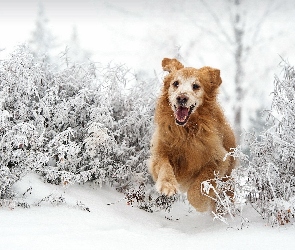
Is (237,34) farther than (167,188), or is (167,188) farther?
(237,34)

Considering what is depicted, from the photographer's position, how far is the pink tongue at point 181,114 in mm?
4871

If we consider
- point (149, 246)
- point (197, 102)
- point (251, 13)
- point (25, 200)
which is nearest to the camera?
point (149, 246)

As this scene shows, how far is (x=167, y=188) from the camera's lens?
14.0ft

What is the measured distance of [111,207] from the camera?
513 cm

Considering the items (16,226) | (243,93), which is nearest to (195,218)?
(16,226)

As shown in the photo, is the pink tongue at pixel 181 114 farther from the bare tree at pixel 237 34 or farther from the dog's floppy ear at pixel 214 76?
the bare tree at pixel 237 34

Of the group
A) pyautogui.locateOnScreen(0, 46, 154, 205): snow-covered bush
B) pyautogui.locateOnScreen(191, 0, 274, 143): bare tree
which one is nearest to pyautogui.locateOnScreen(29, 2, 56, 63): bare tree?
pyautogui.locateOnScreen(191, 0, 274, 143): bare tree

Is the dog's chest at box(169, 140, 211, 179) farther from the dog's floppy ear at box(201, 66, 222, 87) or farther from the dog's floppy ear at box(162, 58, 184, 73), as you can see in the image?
the dog's floppy ear at box(162, 58, 184, 73)

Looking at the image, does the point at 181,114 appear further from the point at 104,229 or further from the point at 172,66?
the point at 104,229

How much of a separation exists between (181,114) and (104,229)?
1659 millimetres

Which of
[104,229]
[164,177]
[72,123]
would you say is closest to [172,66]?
[72,123]

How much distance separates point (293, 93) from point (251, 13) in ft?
31.7

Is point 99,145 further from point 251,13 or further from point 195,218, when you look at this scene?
point 251,13

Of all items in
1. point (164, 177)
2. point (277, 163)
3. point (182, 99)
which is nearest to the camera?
point (277, 163)
